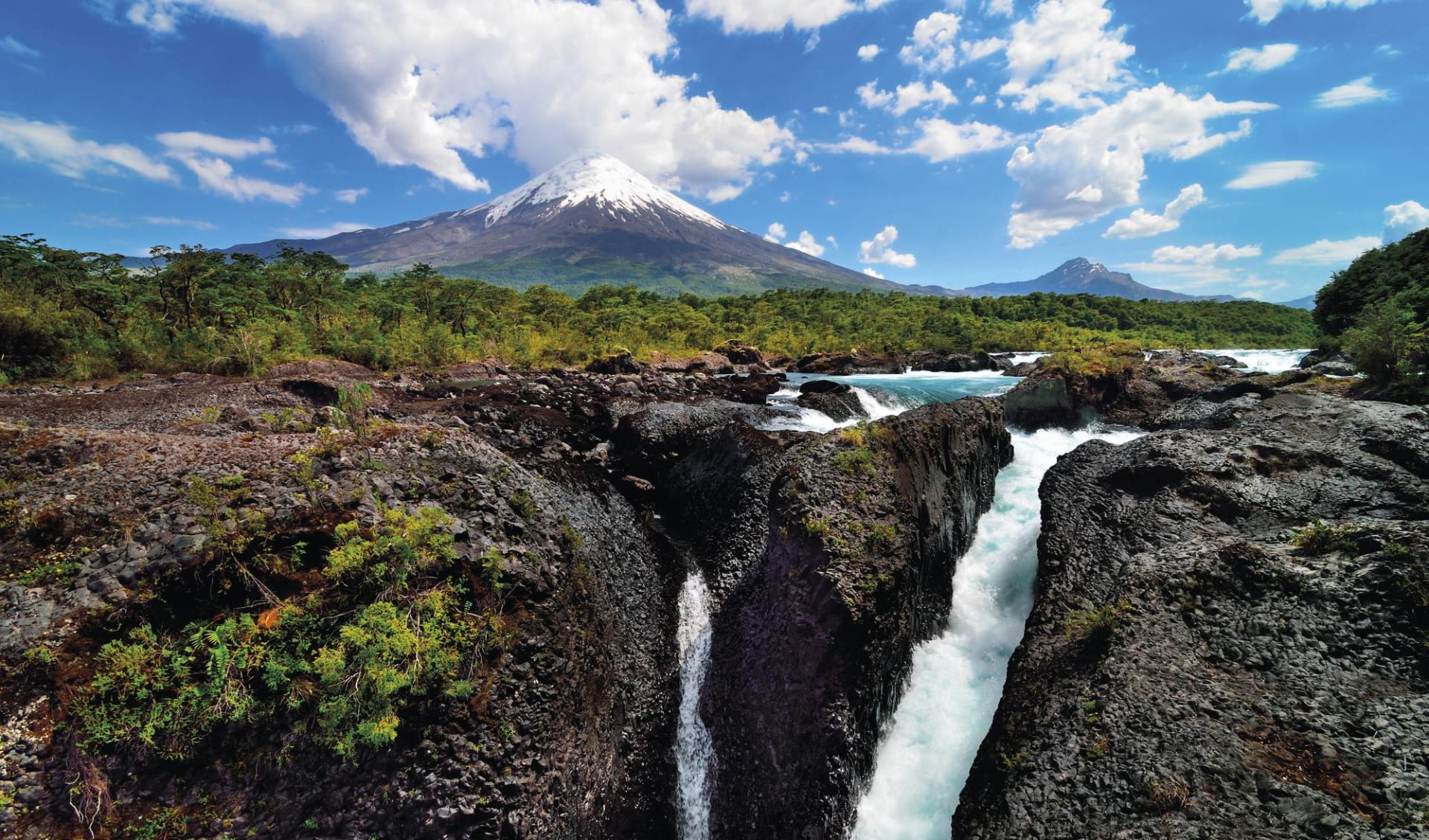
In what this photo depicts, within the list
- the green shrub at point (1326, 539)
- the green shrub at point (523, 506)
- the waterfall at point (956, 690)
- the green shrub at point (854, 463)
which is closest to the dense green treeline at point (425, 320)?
the green shrub at point (523, 506)

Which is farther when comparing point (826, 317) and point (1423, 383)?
point (826, 317)

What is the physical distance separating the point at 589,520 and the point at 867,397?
1807 cm

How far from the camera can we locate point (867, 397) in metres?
24.8

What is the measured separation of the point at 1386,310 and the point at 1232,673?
1965 cm

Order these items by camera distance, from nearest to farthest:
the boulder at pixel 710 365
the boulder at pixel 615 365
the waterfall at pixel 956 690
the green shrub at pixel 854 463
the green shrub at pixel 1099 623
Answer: the green shrub at pixel 1099 623
the waterfall at pixel 956 690
the green shrub at pixel 854 463
the boulder at pixel 615 365
the boulder at pixel 710 365

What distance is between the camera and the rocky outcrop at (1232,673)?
14.7 feet

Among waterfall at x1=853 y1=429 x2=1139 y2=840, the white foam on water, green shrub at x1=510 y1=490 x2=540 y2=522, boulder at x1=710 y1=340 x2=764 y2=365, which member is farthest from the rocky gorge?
the white foam on water

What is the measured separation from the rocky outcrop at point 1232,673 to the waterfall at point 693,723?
12.1ft

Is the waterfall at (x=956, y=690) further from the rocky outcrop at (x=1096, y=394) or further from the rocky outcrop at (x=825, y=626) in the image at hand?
the rocky outcrop at (x=1096, y=394)

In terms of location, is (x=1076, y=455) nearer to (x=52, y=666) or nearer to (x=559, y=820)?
(x=559, y=820)

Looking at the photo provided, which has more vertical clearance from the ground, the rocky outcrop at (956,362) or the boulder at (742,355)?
the boulder at (742,355)

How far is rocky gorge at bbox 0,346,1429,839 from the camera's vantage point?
469 centimetres

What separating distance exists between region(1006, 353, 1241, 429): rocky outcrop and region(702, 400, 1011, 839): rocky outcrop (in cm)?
1292

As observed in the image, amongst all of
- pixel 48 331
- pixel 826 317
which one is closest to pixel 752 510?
pixel 48 331
